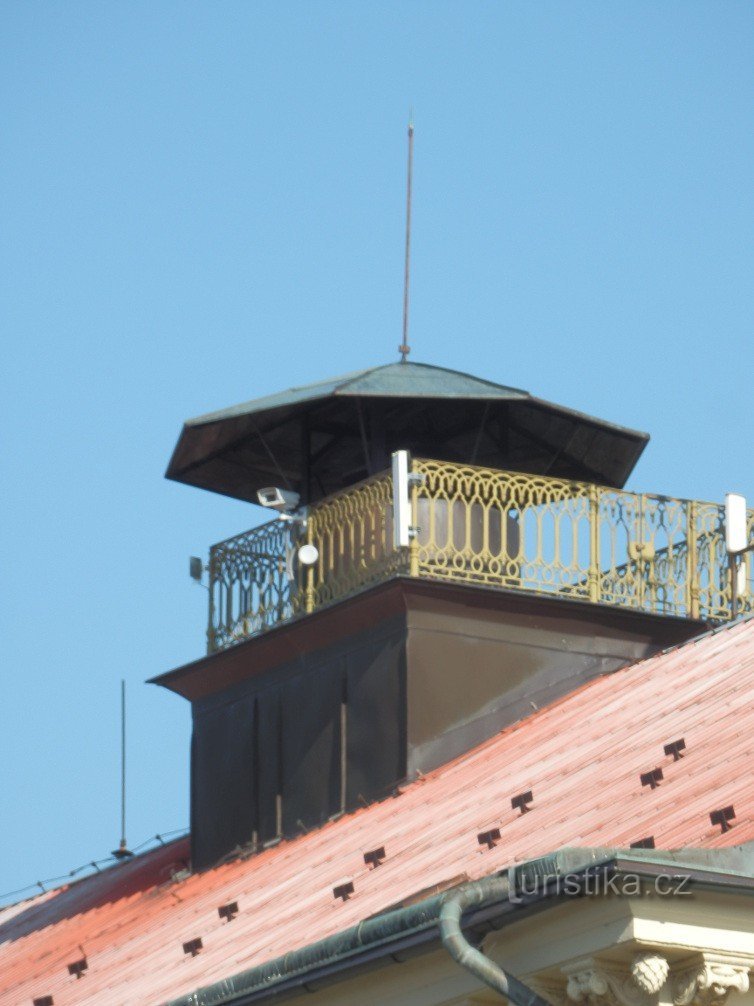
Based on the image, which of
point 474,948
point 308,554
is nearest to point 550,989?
point 474,948

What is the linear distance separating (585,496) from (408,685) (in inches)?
90.3

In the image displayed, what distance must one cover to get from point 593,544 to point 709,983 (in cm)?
1024

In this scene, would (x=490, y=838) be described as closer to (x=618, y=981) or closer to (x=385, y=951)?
(x=385, y=951)

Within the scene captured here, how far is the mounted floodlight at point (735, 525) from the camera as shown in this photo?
75.8 ft

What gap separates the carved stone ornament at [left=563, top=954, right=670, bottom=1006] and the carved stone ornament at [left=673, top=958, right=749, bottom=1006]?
97 mm

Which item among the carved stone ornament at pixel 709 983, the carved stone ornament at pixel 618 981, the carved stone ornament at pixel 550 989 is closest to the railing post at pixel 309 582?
the carved stone ornament at pixel 550 989

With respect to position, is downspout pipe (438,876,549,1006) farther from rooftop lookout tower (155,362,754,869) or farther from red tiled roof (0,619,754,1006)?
rooftop lookout tower (155,362,754,869)

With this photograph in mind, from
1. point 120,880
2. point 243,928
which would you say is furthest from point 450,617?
point 120,880

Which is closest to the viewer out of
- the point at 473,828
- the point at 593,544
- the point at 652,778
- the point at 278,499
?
the point at 652,778

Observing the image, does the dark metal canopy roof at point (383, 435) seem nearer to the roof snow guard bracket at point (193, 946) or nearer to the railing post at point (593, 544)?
the railing post at point (593, 544)

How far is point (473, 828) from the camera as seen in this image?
18.5 meters

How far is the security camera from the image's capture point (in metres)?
23.6

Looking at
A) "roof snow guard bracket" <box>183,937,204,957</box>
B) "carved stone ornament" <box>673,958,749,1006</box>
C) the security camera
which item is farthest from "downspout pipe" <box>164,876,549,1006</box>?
the security camera

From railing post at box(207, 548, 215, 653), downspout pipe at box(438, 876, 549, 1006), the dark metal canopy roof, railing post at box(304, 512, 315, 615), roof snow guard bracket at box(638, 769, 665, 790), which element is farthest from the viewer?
railing post at box(207, 548, 215, 653)
